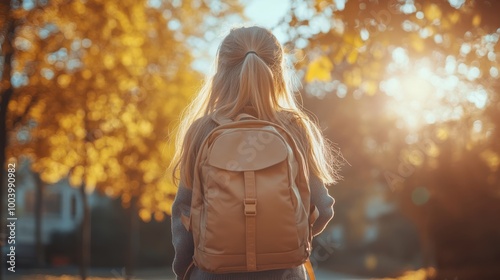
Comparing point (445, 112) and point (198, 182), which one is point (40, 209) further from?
point (198, 182)

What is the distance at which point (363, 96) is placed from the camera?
2381 cm

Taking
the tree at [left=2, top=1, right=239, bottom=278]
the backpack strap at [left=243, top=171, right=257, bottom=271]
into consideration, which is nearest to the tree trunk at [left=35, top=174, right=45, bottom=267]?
the tree at [left=2, top=1, right=239, bottom=278]

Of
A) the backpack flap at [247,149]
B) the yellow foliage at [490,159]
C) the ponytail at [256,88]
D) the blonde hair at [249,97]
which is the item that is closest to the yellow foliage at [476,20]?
the blonde hair at [249,97]

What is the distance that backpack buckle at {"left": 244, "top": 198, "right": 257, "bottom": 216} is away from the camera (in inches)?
111

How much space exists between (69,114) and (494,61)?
348 inches

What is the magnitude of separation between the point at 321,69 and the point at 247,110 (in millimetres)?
4516

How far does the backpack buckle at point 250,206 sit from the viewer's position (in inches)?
111

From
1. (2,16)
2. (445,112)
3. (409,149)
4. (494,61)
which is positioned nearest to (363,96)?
(409,149)

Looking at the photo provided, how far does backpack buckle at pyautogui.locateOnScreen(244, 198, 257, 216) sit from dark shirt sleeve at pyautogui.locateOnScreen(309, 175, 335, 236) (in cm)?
45

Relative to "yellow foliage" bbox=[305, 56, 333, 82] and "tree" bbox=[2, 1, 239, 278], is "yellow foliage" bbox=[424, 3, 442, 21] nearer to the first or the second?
"yellow foliage" bbox=[305, 56, 333, 82]

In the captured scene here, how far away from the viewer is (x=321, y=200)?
3.19 metres

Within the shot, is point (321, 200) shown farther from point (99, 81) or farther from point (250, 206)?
point (99, 81)

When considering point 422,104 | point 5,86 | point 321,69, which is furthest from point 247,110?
point 422,104

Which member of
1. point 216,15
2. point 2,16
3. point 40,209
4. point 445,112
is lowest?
point 40,209
